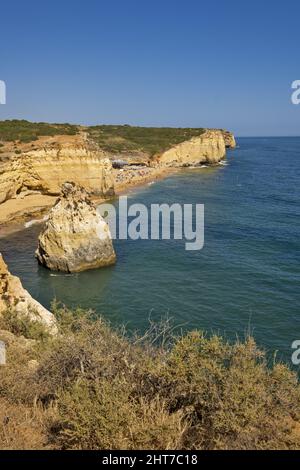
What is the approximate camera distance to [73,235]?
1088 inches

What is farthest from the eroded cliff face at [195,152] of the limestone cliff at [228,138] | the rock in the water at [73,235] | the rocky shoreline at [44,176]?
the rock in the water at [73,235]

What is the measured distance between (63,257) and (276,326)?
14.1 m

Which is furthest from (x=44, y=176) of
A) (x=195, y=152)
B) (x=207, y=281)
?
(x=195, y=152)

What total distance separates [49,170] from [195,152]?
56791 millimetres

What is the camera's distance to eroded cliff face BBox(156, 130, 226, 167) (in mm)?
89500

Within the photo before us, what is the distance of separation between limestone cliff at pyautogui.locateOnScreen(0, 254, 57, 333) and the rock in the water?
935 cm

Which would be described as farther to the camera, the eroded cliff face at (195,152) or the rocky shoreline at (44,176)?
the eroded cliff face at (195,152)

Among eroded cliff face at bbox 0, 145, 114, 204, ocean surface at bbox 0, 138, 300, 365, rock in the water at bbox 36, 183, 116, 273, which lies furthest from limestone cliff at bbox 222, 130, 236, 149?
rock in the water at bbox 36, 183, 116, 273

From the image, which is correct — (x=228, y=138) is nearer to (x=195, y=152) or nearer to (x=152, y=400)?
(x=195, y=152)

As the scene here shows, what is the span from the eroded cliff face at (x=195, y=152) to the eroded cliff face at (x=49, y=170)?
4260 centimetres

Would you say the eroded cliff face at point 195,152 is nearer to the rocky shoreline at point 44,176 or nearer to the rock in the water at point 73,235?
the rocky shoreline at point 44,176

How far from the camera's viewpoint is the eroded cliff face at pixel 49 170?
122 feet

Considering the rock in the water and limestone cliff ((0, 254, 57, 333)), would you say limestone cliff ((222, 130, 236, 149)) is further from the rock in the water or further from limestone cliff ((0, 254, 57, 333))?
limestone cliff ((0, 254, 57, 333))

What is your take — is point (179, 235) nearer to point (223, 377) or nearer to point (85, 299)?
point (85, 299)
